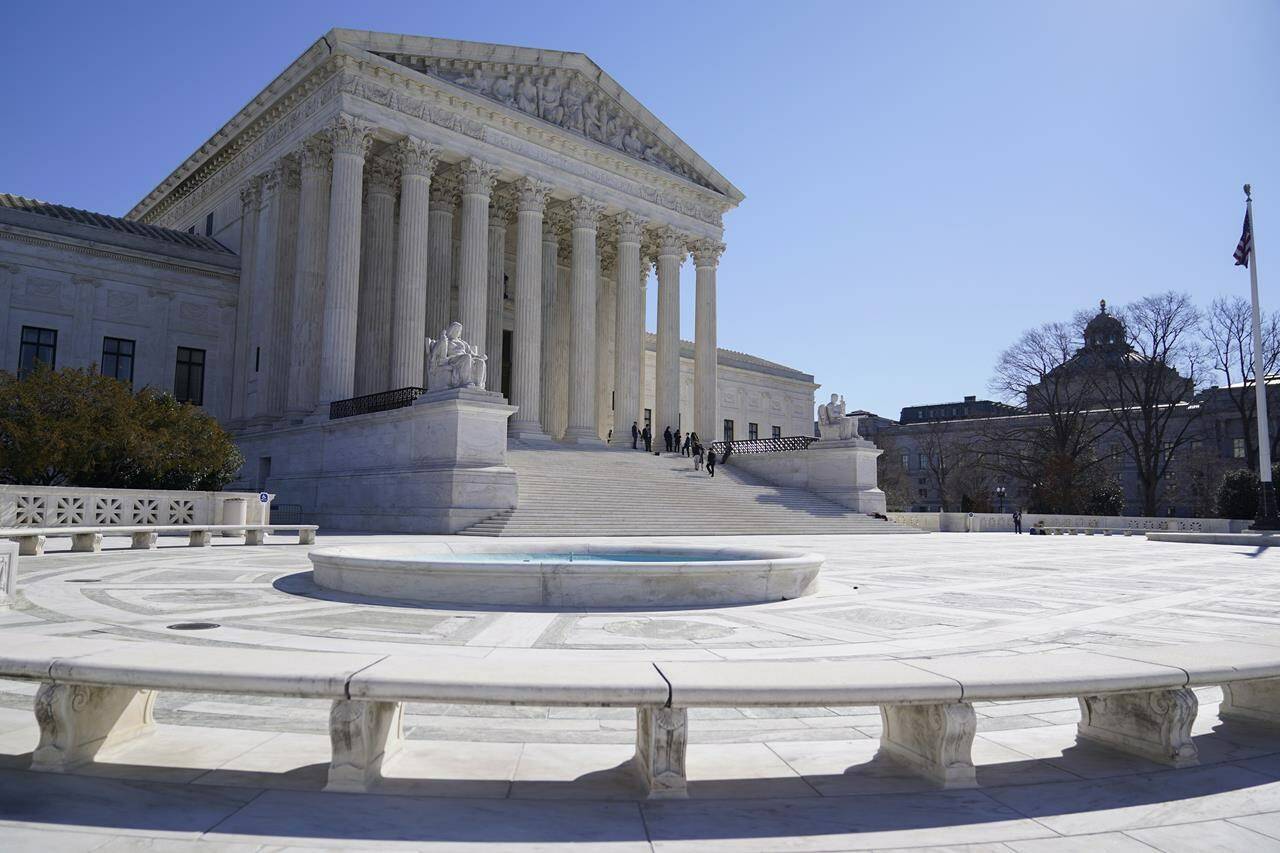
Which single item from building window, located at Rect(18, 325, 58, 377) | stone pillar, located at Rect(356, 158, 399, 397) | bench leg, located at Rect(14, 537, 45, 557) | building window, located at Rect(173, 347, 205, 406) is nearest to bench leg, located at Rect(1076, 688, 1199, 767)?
bench leg, located at Rect(14, 537, 45, 557)

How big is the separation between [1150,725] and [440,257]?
3987cm

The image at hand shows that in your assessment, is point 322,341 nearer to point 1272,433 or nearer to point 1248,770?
point 1248,770

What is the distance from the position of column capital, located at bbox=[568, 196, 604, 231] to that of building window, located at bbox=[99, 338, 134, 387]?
2126 centimetres

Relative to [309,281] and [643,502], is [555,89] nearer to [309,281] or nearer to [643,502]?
[309,281]

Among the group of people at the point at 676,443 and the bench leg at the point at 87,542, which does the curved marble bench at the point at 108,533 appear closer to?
the bench leg at the point at 87,542

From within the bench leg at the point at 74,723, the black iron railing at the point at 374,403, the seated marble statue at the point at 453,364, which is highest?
the seated marble statue at the point at 453,364

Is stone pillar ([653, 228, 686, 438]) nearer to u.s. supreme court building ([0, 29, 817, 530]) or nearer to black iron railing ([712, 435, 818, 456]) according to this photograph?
u.s. supreme court building ([0, 29, 817, 530])

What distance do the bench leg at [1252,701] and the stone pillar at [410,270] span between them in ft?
106

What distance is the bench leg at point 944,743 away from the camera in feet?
15.1

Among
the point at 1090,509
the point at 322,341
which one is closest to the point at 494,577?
the point at 322,341

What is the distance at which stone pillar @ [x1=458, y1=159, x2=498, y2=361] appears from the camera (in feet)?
123

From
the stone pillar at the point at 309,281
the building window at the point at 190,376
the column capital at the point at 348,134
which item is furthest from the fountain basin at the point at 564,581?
the building window at the point at 190,376

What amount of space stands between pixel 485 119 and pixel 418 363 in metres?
11.6

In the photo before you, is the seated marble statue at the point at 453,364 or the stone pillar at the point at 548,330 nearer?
the seated marble statue at the point at 453,364
